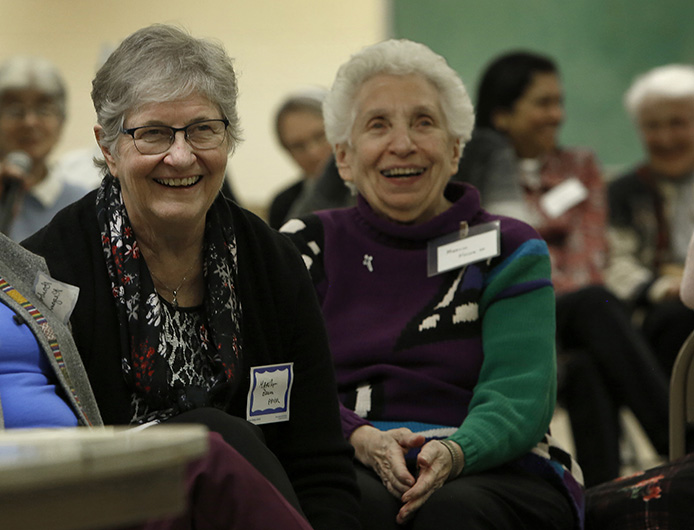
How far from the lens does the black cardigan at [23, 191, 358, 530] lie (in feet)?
5.42

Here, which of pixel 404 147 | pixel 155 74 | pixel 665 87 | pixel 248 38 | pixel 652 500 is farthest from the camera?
pixel 248 38

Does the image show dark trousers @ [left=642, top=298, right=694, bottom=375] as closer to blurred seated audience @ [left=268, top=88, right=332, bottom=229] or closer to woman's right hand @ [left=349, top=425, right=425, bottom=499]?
blurred seated audience @ [left=268, top=88, right=332, bottom=229]

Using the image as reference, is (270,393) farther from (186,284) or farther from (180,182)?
(180,182)

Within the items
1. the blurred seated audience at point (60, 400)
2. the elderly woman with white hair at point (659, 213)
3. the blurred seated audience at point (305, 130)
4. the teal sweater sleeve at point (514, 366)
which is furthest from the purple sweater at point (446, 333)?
the blurred seated audience at point (305, 130)

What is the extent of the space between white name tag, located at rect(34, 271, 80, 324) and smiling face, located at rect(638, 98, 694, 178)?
125 inches

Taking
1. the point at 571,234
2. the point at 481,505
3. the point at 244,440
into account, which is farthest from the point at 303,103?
the point at 244,440

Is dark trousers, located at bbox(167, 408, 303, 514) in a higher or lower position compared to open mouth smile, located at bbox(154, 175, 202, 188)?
lower

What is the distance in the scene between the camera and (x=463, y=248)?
2.13 metres

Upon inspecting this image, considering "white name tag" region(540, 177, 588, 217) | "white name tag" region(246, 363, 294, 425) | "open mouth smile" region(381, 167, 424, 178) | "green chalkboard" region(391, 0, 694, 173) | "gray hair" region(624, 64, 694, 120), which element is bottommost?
"white name tag" region(246, 363, 294, 425)

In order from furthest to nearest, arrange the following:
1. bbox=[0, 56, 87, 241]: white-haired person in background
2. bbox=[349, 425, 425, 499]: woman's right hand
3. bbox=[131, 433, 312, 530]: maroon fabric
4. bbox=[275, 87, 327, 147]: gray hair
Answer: bbox=[275, 87, 327, 147]: gray hair → bbox=[0, 56, 87, 241]: white-haired person in background → bbox=[349, 425, 425, 499]: woman's right hand → bbox=[131, 433, 312, 530]: maroon fabric

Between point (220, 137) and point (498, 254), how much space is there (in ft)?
2.27

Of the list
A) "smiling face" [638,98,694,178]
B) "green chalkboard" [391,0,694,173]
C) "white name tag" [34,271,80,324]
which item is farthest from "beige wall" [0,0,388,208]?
"white name tag" [34,271,80,324]

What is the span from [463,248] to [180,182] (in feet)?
2.26

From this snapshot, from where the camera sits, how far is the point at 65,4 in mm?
5668
